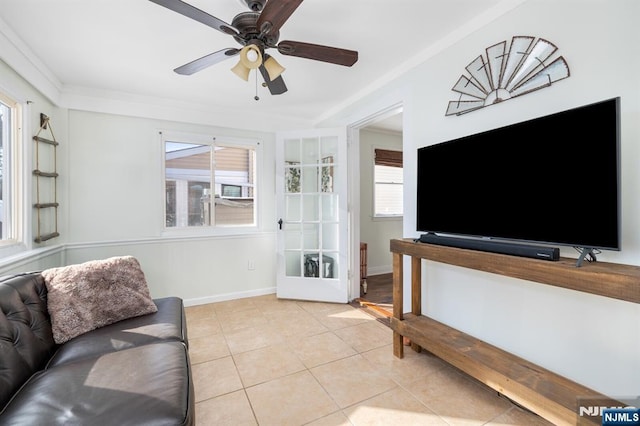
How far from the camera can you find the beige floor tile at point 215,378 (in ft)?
5.87

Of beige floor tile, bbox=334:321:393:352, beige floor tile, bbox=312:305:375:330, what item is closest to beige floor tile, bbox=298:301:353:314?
beige floor tile, bbox=312:305:375:330

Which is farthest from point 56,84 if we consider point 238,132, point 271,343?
point 271,343

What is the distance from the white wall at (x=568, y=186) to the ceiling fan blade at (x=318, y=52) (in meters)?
0.86

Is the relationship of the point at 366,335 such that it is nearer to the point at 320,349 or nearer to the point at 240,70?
the point at 320,349

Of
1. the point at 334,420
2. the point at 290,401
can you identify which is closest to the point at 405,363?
the point at 334,420

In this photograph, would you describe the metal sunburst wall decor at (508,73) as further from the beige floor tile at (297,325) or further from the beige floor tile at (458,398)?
the beige floor tile at (297,325)

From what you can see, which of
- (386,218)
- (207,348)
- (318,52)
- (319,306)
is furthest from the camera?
(386,218)

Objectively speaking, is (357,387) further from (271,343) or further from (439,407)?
(271,343)

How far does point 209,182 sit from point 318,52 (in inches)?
92.3

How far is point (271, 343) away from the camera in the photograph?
2412mm

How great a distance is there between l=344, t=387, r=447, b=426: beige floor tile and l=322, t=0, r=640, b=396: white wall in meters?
0.64

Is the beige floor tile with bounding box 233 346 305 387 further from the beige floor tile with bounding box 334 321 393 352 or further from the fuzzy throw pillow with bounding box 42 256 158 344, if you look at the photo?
the fuzzy throw pillow with bounding box 42 256 158 344

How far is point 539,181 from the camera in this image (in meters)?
1.42

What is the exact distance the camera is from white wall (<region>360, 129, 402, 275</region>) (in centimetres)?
456
